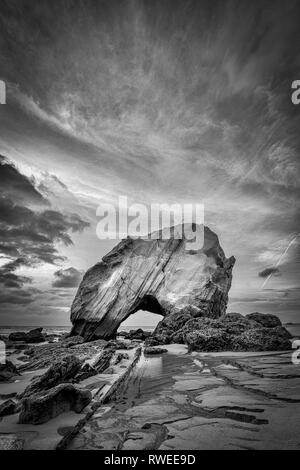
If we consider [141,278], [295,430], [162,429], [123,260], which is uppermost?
[123,260]

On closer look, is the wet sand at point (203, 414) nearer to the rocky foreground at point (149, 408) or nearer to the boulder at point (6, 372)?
the rocky foreground at point (149, 408)

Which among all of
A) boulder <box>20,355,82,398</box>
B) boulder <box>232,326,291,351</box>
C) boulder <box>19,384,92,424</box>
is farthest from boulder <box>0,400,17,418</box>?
boulder <box>232,326,291,351</box>

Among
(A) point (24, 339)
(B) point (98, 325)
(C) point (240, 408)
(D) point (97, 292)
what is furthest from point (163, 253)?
(C) point (240, 408)

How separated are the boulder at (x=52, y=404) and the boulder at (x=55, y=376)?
1040mm

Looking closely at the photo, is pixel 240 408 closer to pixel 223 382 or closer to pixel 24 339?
pixel 223 382

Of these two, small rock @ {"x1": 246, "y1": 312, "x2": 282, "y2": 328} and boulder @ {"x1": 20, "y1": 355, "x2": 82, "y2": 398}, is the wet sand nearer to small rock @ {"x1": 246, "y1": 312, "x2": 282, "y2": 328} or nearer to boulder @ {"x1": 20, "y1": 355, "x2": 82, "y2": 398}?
boulder @ {"x1": 20, "y1": 355, "x2": 82, "y2": 398}

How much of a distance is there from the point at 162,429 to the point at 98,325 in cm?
2231

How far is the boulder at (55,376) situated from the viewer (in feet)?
17.2

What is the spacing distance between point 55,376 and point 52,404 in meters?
1.86

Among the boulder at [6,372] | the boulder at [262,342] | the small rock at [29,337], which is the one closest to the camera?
the boulder at [6,372]

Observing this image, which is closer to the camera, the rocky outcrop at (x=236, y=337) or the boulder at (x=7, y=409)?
the boulder at (x=7, y=409)

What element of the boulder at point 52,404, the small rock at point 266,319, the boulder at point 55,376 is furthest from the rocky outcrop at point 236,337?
the boulder at point 52,404

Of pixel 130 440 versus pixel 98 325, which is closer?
pixel 130 440

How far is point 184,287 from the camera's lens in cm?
2448
